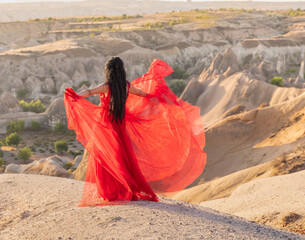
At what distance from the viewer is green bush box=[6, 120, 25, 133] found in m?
27.6

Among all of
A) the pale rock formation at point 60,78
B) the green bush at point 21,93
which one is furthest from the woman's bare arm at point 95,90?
the pale rock formation at point 60,78

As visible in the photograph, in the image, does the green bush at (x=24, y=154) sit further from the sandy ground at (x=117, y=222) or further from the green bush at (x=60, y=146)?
the sandy ground at (x=117, y=222)

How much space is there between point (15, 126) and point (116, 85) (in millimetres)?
24341

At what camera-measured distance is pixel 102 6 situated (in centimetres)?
17112

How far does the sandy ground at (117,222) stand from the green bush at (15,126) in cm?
2292

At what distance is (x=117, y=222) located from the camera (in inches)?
176

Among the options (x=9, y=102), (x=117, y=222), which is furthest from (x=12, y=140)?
(x=117, y=222)

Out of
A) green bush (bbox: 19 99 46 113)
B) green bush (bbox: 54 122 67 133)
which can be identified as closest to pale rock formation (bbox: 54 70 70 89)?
green bush (bbox: 19 99 46 113)

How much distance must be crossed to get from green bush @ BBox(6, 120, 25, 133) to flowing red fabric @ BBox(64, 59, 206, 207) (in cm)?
2364

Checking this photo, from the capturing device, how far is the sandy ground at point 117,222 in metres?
4.22

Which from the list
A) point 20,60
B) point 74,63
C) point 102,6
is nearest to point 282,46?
point 74,63

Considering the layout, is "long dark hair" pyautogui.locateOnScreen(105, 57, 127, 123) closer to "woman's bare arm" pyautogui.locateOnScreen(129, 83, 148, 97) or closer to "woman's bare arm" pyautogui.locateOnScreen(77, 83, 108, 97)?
"woman's bare arm" pyautogui.locateOnScreen(77, 83, 108, 97)

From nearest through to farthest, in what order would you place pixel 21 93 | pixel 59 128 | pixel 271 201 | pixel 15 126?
pixel 271 201 < pixel 15 126 < pixel 59 128 < pixel 21 93

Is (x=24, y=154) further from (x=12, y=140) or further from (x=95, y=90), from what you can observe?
(x=95, y=90)
